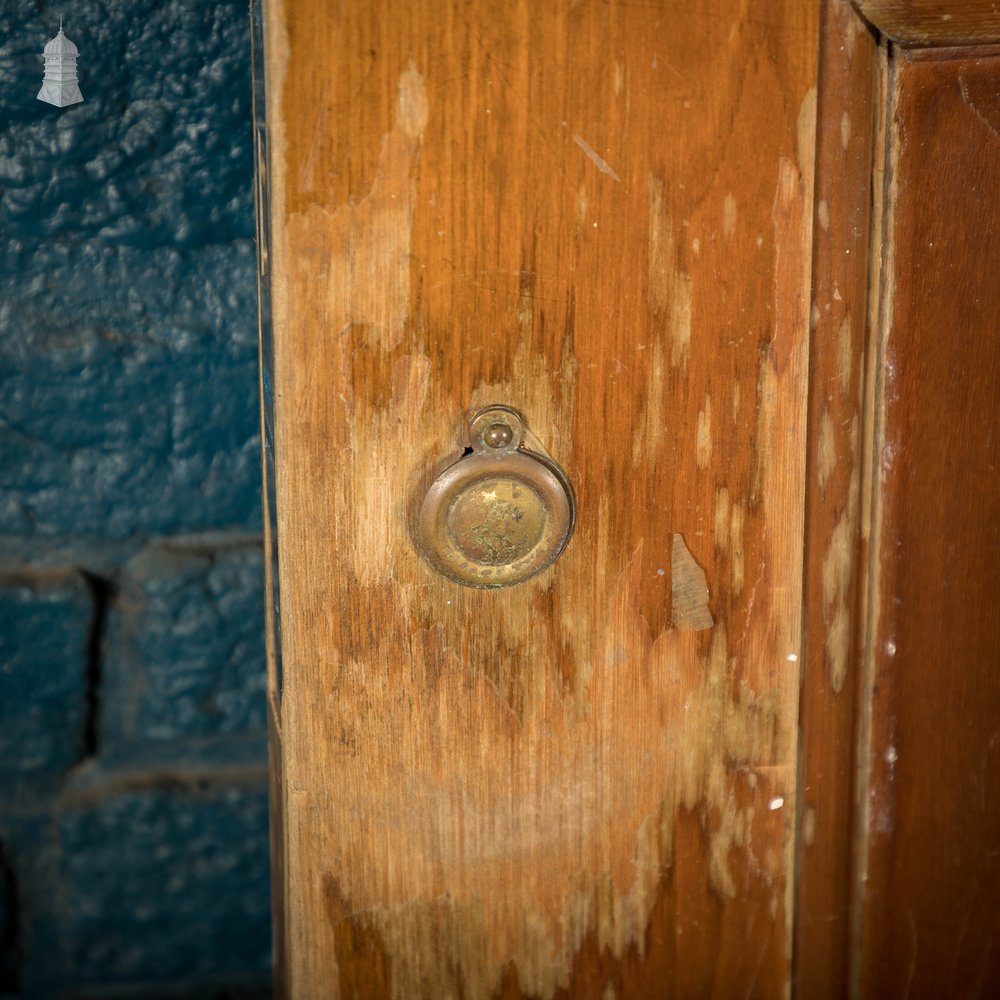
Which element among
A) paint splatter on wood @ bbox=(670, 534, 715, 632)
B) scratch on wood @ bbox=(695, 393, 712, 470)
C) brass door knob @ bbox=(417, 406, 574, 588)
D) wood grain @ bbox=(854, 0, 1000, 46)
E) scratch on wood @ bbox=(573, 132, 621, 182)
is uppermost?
wood grain @ bbox=(854, 0, 1000, 46)

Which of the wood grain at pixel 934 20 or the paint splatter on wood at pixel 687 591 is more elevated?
the wood grain at pixel 934 20

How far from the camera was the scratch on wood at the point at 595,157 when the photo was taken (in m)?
0.47

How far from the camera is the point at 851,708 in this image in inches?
22.5

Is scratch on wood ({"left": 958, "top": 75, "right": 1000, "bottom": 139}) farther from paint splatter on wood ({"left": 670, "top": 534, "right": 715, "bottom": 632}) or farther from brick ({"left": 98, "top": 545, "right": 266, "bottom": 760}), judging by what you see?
brick ({"left": 98, "top": 545, "right": 266, "bottom": 760})

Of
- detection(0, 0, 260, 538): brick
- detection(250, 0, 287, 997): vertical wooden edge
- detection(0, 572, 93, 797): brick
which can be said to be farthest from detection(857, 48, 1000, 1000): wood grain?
detection(0, 572, 93, 797): brick

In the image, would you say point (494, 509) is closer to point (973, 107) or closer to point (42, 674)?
point (973, 107)

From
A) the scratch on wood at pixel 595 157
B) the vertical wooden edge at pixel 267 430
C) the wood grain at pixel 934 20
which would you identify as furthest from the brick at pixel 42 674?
the wood grain at pixel 934 20

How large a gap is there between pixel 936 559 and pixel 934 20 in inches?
10.8

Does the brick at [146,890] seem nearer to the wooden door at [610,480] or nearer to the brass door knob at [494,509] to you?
the wooden door at [610,480]

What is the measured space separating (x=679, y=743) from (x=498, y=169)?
30 cm

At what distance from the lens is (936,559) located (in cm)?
56

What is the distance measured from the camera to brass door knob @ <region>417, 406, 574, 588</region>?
48 centimetres

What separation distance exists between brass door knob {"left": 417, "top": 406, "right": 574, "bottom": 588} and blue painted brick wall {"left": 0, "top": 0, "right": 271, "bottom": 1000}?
1.11ft

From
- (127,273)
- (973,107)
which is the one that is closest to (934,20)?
(973,107)
